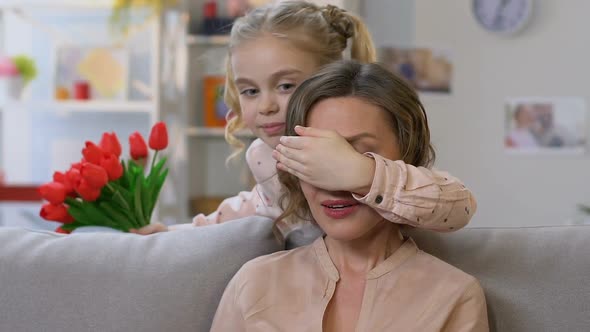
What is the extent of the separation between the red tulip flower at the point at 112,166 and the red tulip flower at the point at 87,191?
4 centimetres

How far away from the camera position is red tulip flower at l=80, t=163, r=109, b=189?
1.55m

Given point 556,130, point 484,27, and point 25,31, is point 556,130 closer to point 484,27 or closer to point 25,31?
point 484,27

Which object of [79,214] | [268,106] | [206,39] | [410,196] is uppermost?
[206,39]

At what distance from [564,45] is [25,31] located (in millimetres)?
2991

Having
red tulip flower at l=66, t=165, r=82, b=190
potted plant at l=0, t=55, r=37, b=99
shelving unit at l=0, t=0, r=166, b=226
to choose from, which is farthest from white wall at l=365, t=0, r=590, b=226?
red tulip flower at l=66, t=165, r=82, b=190

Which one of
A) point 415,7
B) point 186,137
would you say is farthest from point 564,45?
point 186,137

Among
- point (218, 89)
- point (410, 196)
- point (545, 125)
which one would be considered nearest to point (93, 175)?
point (410, 196)

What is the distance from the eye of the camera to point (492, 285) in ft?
4.26

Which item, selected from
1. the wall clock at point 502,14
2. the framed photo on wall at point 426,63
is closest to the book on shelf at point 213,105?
the framed photo on wall at point 426,63

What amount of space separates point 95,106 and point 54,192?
2956mm

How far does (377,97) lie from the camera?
1.26 metres

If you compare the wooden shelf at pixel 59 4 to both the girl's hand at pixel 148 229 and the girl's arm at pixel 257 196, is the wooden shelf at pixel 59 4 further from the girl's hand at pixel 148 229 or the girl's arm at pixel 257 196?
the girl's hand at pixel 148 229

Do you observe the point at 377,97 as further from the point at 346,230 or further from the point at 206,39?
the point at 206,39

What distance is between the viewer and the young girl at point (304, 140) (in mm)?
1148
